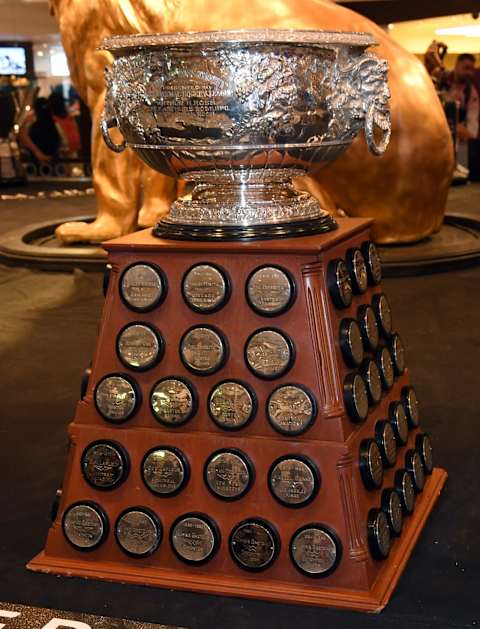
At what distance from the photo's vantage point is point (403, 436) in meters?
1.86

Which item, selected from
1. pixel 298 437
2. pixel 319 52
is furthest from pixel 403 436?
pixel 319 52

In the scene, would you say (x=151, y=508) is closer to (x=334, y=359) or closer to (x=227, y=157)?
(x=334, y=359)

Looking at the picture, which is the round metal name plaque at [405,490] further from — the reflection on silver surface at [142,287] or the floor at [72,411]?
the reflection on silver surface at [142,287]

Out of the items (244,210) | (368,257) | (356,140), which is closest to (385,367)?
(368,257)

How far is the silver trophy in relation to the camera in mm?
1548

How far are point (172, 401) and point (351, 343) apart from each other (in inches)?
12.2

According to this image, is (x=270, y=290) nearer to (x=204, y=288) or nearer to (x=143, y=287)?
(x=204, y=288)

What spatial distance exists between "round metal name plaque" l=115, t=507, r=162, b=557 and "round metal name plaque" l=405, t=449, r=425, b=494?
504 millimetres

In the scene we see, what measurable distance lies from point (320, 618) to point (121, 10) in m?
2.97

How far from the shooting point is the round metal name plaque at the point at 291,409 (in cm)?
157

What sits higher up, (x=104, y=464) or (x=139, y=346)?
(x=139, y=346)

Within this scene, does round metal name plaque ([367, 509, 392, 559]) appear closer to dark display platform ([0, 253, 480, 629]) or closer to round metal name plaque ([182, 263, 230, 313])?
dark display platform ([0, 253, 480, 629])

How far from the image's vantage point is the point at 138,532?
167 centimetres

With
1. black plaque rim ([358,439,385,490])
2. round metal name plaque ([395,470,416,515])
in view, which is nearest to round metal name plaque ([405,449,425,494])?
round metal name plaque ([395,470,416,515])
